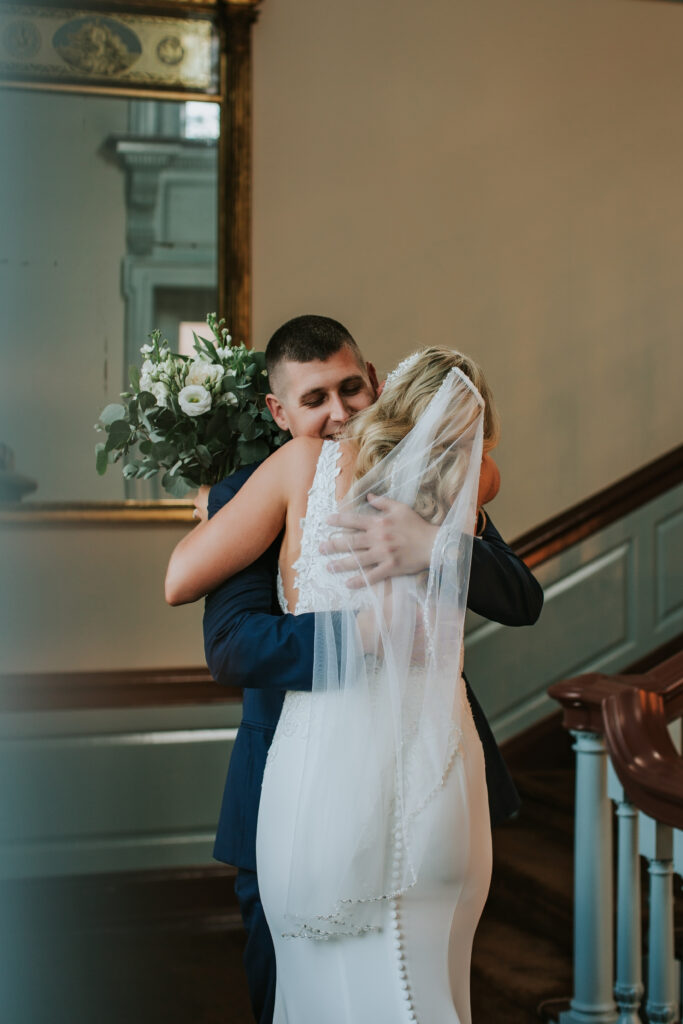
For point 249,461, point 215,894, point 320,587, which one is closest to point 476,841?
point 320,587

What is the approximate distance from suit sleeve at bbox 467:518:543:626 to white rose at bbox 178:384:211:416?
21.9 inches

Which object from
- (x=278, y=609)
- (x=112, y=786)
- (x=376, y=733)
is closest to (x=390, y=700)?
(x=376, y=733)

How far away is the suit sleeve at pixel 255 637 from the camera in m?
1.47

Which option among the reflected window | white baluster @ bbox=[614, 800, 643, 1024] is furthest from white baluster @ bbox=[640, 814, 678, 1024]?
the reflected window

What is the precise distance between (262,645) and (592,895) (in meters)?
1.51

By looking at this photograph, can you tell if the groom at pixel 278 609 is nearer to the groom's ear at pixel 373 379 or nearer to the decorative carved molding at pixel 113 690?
the groom's ear at pixel 373 379

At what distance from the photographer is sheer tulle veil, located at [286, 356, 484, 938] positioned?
1.37 meters

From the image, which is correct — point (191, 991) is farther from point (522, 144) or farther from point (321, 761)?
point (522, 144)

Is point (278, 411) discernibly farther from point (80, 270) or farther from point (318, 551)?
point (80, 270)

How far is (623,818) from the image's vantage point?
2.38 meters

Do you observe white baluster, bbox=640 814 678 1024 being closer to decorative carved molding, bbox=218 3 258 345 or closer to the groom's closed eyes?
the groom's closed eyes

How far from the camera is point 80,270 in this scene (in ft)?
12.9

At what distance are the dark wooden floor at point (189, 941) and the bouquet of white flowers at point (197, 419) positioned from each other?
1.69 m

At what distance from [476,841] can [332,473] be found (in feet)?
1.87
